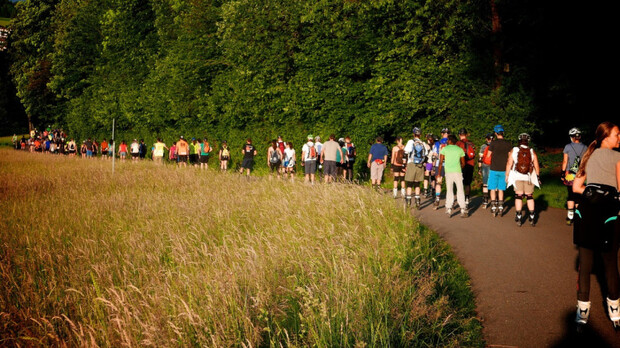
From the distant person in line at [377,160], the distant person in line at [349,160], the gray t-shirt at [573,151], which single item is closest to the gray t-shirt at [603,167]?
the gray t-shirt at [573,151]

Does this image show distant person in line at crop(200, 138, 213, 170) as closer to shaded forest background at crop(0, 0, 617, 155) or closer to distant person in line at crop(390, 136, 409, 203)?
shaded forest background at crop(0, 0, 617, 155)

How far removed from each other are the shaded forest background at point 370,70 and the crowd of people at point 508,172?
2.61 metres

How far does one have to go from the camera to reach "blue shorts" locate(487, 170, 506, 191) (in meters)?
12.0

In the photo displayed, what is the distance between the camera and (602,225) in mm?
4969

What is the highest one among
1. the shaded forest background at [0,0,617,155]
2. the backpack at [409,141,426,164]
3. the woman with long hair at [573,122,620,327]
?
the shaded forest background at [0,0,617,155]

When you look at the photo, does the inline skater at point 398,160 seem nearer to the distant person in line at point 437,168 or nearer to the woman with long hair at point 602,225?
the distant person in line at point 437,168

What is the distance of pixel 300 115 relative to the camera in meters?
24.8

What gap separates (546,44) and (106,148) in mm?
36109

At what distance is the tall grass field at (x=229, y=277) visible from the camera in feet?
13.3

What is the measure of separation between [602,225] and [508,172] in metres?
6.21

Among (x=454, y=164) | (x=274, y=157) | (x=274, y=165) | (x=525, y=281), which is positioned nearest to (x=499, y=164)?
(x=454, y=164)

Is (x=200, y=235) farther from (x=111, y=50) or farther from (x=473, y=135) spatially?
(x=111, y=50)

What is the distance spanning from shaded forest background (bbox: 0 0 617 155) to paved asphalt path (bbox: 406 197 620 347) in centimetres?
832

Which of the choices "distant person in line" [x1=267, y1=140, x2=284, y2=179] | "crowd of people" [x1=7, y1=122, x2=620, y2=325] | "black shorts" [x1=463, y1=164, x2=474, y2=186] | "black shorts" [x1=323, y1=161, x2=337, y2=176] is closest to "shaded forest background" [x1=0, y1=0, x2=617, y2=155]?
"crowd of people" [x1=7, y1=122, x2=620, y2=325]
